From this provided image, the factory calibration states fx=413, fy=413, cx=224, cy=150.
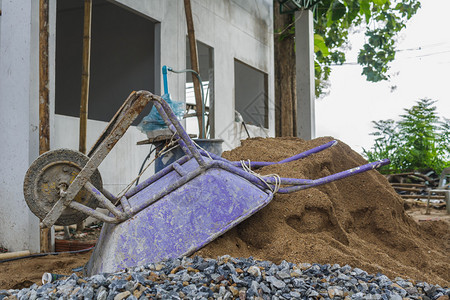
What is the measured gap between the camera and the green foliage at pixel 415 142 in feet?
35.9

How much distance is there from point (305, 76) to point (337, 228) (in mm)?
5049

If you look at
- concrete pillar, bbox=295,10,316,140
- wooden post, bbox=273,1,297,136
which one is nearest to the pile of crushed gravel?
concrete pillar, bbox=295,10,316,140

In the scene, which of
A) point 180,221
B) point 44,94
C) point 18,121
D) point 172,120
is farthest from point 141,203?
point 18,121

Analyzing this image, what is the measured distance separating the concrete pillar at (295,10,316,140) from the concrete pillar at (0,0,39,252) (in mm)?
4783

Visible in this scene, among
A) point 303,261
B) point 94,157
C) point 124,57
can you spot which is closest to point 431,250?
point 303,261

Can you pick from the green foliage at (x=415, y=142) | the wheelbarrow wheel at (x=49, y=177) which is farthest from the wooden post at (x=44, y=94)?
the green foliage at (x=415, y=142)

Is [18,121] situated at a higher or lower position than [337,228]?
higher

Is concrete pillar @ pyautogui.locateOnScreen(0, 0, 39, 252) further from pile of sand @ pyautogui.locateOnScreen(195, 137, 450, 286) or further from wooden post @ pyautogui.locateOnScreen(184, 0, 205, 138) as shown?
pile of sand @ pyautogui.locateOnScreen(195, 137, 450, 286)

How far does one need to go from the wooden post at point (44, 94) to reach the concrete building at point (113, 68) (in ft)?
0.20

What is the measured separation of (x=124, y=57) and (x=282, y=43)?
137 inches

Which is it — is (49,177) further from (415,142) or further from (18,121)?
(415,142)

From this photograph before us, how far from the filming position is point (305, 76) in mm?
7410

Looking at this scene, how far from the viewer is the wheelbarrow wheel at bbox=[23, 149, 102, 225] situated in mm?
2174

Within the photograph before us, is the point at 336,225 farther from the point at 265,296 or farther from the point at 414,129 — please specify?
the point at 414,129
